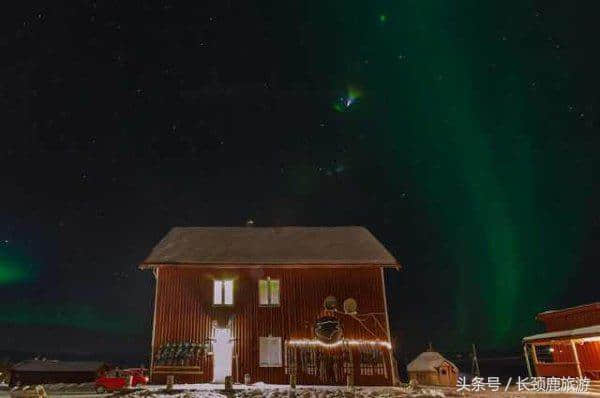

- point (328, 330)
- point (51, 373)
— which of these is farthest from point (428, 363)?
point (51, 373)

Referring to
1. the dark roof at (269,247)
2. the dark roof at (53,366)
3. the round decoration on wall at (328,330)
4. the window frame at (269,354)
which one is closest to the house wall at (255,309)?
the window frame at (269,354)

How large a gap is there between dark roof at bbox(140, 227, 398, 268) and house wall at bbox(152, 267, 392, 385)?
0.62 m

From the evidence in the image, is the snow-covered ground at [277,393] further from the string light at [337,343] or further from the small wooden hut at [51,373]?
the small wooden hut at [51,373]

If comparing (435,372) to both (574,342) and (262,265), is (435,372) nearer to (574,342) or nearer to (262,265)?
(574,342)

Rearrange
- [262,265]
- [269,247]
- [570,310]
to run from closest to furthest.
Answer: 1. [262,265]
2. [269,247]
3. [570,310]

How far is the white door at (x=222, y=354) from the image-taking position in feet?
79.5

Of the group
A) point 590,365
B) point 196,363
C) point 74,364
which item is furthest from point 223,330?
point 74,364

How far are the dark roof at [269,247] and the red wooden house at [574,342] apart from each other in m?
12.5

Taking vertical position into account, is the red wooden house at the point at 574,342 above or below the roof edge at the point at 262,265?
below

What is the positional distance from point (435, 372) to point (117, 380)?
31.6 metres

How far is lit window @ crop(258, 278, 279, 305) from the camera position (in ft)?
84.8

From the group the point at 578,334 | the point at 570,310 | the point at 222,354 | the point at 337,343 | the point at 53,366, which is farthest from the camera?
the point at 53,366

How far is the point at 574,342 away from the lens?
1128 inches

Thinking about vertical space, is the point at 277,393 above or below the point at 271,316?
below
